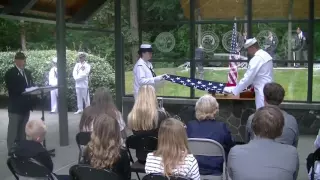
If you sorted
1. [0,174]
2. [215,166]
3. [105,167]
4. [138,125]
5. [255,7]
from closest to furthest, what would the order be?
[105,167], [215,166], [138,125], [0,174], [255,7]

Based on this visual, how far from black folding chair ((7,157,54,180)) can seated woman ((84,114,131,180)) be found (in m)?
0.38

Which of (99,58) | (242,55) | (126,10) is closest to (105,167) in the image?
(242,55)

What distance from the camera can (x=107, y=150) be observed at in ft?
13.9

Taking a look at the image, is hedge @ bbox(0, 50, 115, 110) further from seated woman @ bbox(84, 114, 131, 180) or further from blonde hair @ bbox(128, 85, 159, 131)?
seated woman @ bbox(84, 114, 131, 180)

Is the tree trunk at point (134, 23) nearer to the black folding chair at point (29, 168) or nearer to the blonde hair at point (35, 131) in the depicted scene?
the blonde hair at point (35, 131)

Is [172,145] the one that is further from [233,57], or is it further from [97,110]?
[233,57]

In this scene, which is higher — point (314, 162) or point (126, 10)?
point (126, 10)

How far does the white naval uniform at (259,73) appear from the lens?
7.38 m

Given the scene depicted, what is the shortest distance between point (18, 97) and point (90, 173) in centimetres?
433

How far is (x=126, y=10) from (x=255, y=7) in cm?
293

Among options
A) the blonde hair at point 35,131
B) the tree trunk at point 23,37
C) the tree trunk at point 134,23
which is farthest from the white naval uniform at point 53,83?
the blonde hair at point 35,131

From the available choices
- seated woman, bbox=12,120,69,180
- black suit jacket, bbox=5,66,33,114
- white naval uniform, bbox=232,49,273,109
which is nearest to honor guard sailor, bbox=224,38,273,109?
white naval uniform, bbox=232,49,273,109

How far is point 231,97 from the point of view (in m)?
9.61

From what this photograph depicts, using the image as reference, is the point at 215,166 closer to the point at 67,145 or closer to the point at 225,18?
the point at 67,145
